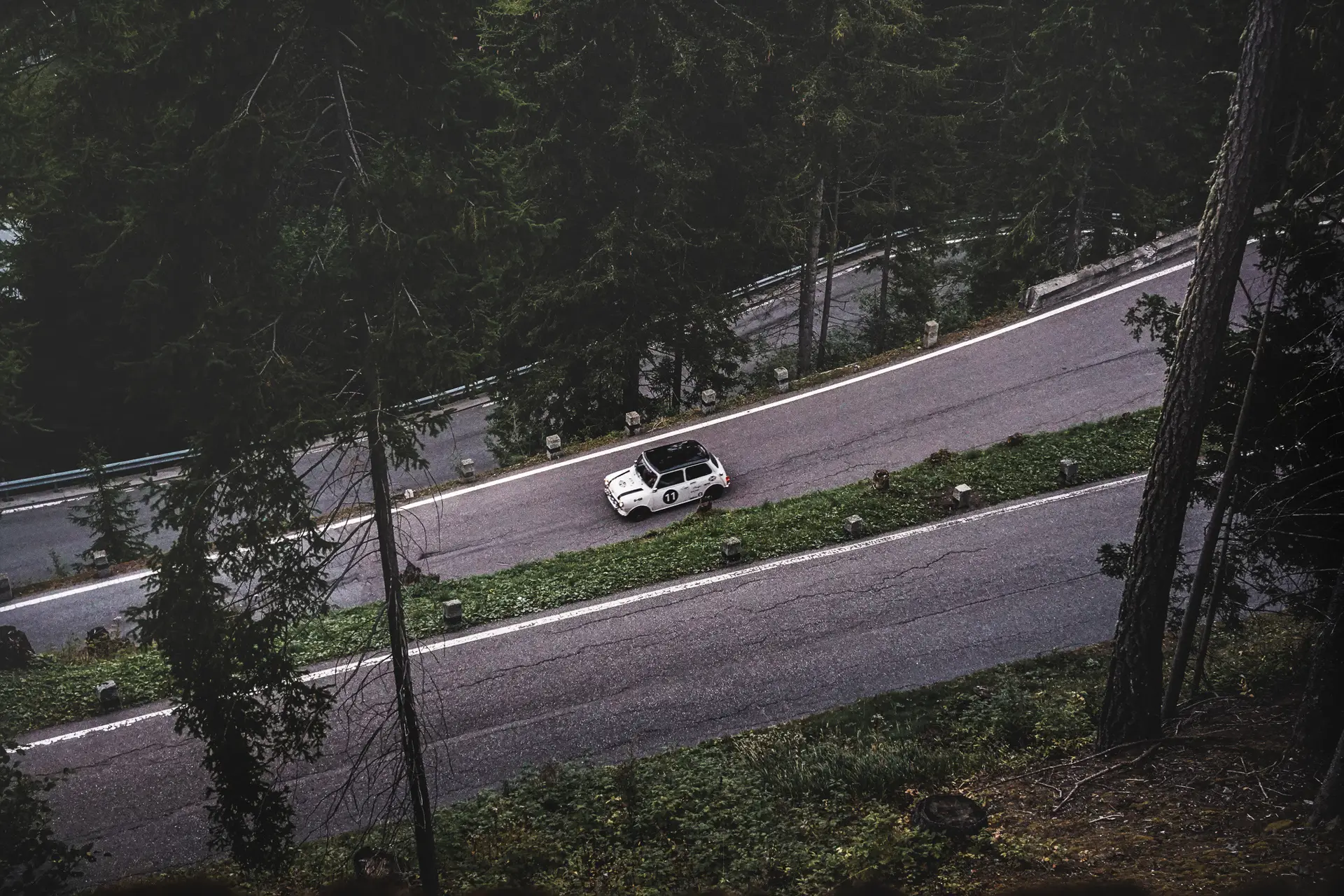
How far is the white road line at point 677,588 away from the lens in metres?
17.2

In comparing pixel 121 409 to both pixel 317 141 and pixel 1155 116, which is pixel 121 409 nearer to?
pixel 317 141

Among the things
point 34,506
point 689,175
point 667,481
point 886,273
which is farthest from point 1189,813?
point 34,506

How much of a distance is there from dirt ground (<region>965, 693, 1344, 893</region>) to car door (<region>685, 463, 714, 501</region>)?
11137 mm

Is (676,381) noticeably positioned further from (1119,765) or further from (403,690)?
(1119,765)

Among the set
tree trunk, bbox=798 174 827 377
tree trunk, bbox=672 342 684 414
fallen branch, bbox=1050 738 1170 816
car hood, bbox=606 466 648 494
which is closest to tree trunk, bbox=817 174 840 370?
tree trunk, bbox=798 174 827 377

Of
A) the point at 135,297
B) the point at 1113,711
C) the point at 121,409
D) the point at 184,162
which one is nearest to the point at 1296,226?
the point at 1113,711

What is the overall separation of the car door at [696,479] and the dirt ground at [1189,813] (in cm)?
1114

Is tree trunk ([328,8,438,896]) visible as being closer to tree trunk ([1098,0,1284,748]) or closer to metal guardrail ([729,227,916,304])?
tree trunk ([1098,0,1284,748])

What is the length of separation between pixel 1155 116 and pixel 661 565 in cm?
1884

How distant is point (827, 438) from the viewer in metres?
24.4

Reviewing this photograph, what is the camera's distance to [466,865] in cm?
1310

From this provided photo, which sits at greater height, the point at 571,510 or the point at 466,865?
the point at 571,510

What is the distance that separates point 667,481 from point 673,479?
Answer: 0.14 m

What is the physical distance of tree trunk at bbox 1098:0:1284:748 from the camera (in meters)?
10.0
